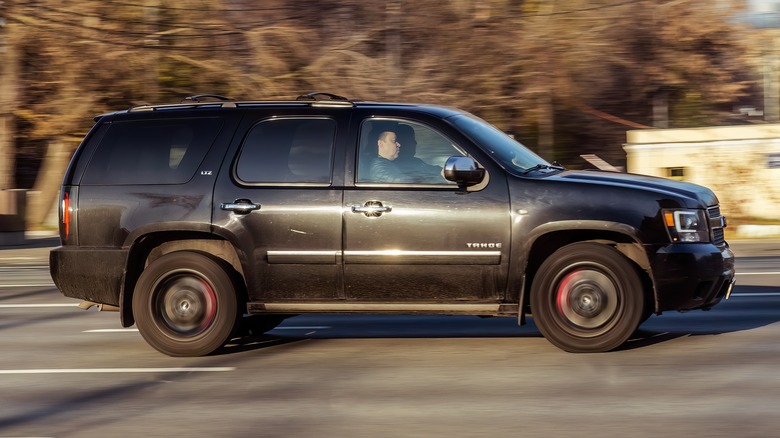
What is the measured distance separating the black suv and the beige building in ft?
56.2

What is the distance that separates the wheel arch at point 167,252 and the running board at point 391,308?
27 centimetres

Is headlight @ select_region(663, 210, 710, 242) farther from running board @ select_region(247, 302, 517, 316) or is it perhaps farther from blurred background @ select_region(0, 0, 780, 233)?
blurred background @ select_region(0, 0, 780, 233)

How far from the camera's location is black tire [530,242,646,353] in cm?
784

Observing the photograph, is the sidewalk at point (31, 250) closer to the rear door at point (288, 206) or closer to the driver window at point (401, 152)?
the rear door at point (288, 206)

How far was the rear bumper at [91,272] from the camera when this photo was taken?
851 cm

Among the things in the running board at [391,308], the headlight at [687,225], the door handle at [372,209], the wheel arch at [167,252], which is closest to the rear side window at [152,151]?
the wheel arch at [167,252]

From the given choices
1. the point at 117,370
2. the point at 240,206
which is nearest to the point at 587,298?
the point at 240,206

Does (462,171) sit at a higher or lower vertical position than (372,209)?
higher

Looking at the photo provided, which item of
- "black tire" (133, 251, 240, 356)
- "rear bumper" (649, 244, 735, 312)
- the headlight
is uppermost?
the headlight

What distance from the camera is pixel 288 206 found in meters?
8.24

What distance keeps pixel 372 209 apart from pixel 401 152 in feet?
1.54

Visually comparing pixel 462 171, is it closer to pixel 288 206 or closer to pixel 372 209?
pixel 372 209

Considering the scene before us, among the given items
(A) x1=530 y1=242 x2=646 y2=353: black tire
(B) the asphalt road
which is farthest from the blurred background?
(A) x1=530 y1=242 x2=646 y2=353: black tire

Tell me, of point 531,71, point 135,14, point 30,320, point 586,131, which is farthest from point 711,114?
point 30,320
